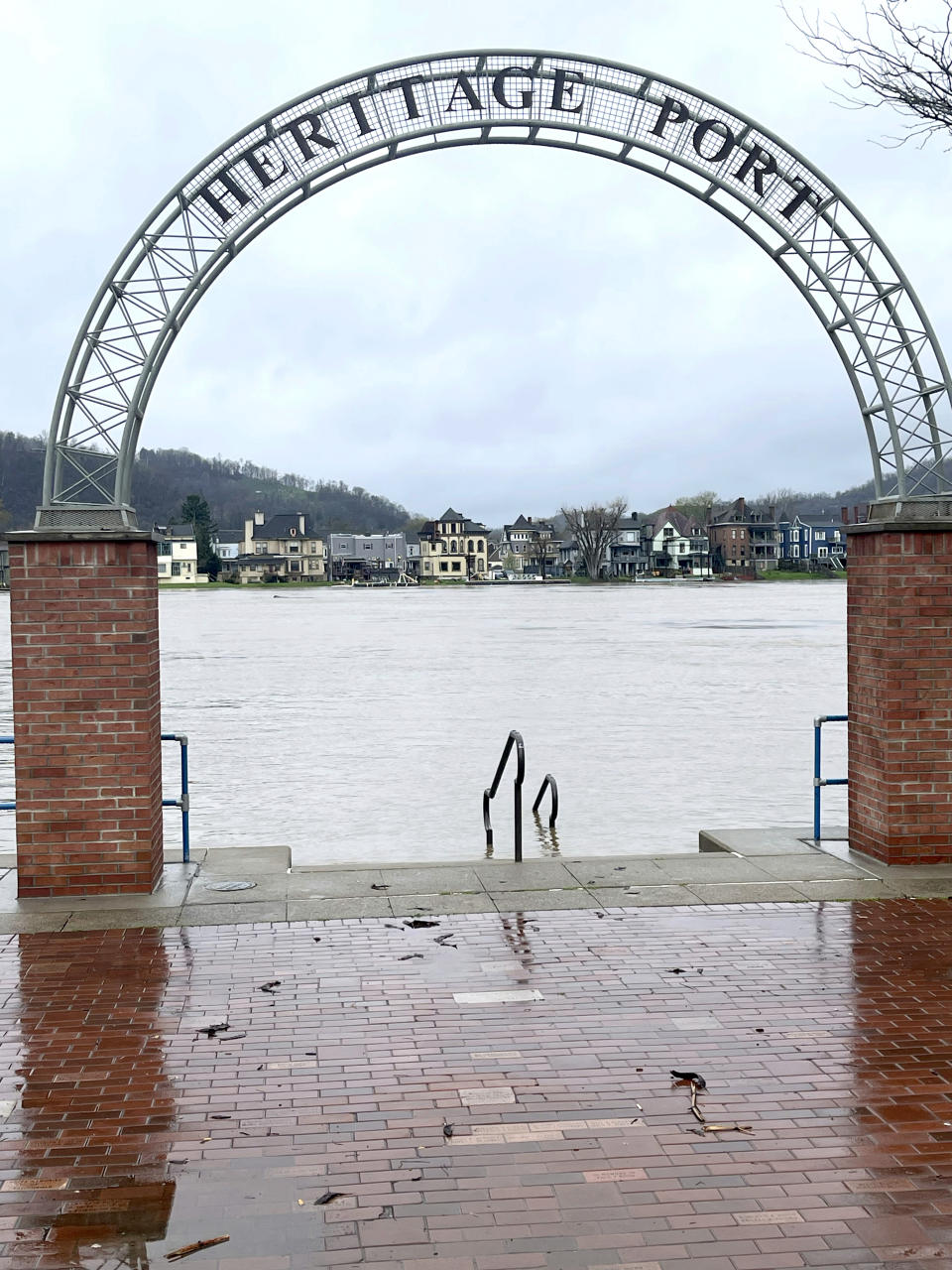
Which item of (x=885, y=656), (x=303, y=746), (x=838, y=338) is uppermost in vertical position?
(x=838, y=338)

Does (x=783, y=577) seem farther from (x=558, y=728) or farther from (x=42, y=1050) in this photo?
(x=42, y=1050)

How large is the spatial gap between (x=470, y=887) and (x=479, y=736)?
12.4m

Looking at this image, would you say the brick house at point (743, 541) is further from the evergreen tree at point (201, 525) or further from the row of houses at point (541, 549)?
the evergreen tree at point (201, 525)

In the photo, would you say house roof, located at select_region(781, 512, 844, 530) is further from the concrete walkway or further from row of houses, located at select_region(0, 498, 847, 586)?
the concrete walkway

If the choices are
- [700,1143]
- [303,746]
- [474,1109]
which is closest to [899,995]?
[700,1143]

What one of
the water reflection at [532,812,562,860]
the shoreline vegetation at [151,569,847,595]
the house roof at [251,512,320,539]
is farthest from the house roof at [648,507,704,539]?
the water reflection at [532,812,562,860]

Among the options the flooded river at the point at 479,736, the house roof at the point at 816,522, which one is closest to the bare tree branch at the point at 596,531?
the house roof at the point at 816,522

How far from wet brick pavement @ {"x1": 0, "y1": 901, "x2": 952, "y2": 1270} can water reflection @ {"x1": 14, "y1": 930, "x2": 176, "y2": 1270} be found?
16mm

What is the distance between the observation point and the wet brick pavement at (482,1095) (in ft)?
13.1

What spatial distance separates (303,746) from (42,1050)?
1459 cm

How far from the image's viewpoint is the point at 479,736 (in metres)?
20.9

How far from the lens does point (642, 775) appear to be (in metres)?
17.0

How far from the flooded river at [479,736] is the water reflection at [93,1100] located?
5317 mm

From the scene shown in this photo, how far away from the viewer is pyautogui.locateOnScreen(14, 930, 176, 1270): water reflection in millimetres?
4047
